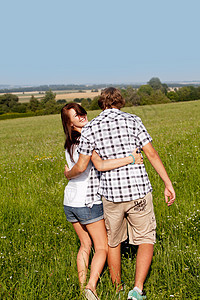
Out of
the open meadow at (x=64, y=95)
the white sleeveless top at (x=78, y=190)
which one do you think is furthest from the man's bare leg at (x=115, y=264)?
the open meadow at (x=64, y=95)

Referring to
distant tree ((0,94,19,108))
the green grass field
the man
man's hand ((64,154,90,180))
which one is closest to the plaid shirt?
the man

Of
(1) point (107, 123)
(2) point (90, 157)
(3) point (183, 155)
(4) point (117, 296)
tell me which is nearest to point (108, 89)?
(1) point (107, 123)

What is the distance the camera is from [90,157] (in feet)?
9.96

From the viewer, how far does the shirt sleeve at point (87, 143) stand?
9.57 feet

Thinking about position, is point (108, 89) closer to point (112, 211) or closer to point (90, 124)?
point (90, 124)

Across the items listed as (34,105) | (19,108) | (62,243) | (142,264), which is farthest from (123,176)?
(19,108)

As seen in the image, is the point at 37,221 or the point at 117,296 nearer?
the point at 117,296

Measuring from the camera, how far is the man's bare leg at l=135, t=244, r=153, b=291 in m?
2.91

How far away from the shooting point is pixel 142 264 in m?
2.94

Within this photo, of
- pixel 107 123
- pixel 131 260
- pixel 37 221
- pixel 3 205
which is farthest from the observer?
pixel 3 205

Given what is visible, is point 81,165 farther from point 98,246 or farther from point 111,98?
point 98,246

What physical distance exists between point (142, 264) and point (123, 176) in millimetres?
895

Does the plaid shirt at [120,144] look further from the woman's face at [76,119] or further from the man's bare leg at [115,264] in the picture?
the man's bare leg at [115,264]

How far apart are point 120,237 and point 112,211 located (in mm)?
327
